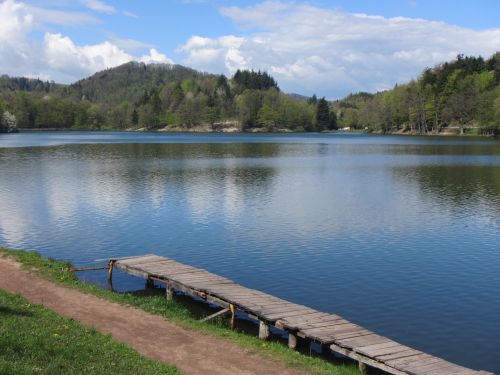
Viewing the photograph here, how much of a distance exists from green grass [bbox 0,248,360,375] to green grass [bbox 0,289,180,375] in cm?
392

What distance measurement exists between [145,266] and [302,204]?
89.7 feet

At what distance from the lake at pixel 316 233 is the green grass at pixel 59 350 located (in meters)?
10.4

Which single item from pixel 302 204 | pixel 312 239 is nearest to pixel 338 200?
pixel 302 204

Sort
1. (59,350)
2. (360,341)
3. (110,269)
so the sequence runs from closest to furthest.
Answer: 1. (59,350)
2. (360,341)
3. (110,269)

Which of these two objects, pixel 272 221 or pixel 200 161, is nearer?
pixel 272 221

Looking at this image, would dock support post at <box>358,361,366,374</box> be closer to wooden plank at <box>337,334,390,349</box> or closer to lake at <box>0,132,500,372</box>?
wooden plank at <box>337,334,390,349</box>

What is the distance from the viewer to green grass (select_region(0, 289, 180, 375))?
1473 centimetres

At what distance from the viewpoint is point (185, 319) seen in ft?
72.7

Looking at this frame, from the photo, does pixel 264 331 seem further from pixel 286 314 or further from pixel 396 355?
pixel 396 355

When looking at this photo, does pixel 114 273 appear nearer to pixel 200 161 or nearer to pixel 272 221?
pixel 272 221

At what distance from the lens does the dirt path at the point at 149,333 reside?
17406 millimetres

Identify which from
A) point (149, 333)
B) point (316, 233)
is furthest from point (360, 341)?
point (316, 233)

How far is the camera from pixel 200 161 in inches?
3954

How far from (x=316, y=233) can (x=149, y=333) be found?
22.7 m
